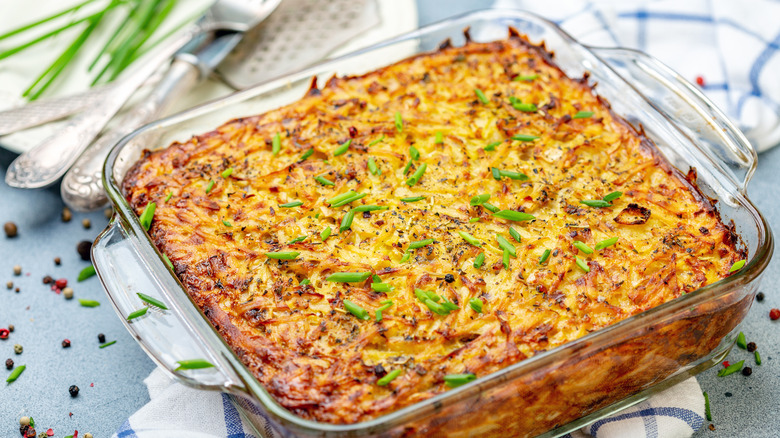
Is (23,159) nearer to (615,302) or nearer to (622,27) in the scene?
(615,302)

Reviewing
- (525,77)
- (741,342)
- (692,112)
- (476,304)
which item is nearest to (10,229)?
(476,304)

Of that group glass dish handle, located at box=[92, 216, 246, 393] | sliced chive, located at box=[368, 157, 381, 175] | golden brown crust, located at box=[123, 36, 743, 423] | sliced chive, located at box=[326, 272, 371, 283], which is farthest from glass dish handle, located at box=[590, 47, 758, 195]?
glass dish handle, located at box=[92, 216, 246, 393]

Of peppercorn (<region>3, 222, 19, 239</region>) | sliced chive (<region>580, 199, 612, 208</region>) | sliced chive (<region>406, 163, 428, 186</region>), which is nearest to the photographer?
sliced chive (<region>580, 199, 612, 208</region>)

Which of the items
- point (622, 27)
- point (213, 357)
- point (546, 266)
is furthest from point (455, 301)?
point (622, 27)

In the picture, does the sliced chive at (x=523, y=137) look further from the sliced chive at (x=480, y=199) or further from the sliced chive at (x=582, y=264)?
the sliced chive at (x=582, y=264)

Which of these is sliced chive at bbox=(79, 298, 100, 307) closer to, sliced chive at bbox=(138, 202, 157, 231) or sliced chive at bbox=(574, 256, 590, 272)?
sliced chive at bbox=(138, 202, 157, 231)

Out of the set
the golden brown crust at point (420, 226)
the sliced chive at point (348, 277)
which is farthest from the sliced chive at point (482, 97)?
the sliced chive at point (348, 277)
